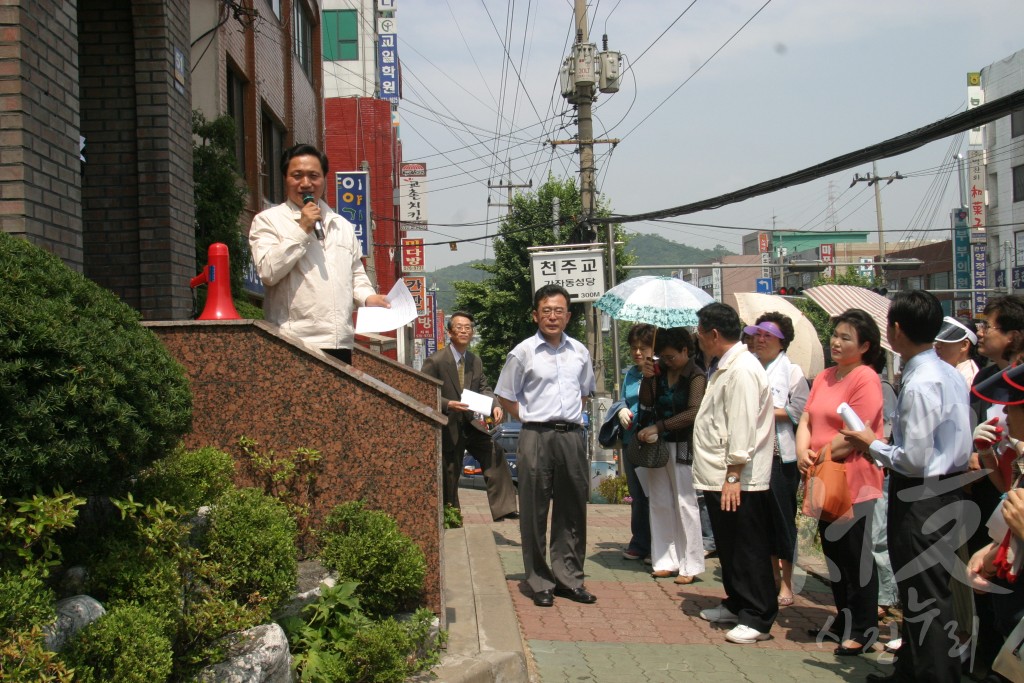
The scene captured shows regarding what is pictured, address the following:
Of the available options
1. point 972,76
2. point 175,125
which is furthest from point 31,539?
point 972,76

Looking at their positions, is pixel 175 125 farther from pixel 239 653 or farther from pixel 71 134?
pixel 239 653

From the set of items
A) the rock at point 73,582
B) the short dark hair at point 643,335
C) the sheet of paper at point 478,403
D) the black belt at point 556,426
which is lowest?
the rock at point 73,582

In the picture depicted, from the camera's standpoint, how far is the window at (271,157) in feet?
55.9

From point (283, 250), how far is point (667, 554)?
4.38 m

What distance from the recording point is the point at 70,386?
3168 mm

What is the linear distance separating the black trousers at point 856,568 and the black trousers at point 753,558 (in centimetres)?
38

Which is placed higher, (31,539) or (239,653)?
(31,539)

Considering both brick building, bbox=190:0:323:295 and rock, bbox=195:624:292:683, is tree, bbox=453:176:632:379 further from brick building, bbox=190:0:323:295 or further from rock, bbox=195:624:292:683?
rock, bbox=195:624:292:683

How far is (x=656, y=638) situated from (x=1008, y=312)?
2.94 metres

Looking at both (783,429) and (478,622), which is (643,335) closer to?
(783,429)

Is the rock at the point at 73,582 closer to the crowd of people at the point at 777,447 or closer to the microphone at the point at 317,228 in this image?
the crowd of people at the point at 777,447

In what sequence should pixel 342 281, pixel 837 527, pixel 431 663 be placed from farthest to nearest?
pixel 837 527 → pixel 342 281 → pixel 431 663

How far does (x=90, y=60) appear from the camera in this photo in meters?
7.05

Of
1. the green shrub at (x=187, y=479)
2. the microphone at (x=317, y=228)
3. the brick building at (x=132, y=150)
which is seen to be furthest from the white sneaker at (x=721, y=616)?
the brick building at (x=132, y=150)
